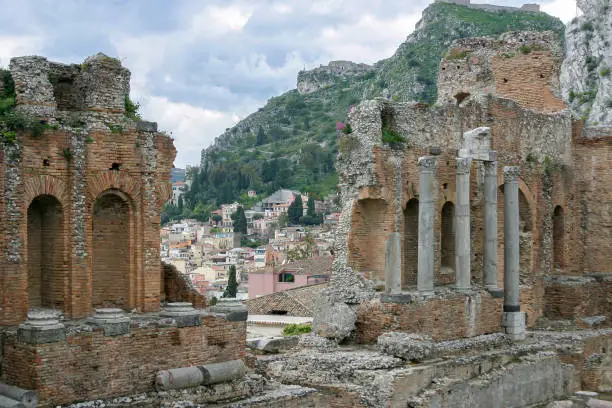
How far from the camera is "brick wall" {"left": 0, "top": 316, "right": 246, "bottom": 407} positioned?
45.1ft

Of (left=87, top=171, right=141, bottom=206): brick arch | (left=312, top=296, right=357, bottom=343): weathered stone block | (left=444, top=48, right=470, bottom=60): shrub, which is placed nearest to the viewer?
(left=87, top=171, right=141, bottom=206): brick arch

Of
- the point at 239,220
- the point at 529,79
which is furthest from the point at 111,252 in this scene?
the point at 239,220

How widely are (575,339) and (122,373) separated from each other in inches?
587

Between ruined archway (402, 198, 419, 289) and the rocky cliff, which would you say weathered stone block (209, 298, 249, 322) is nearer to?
ruined archway (402, 198, 419, 289)

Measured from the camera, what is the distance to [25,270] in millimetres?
15117

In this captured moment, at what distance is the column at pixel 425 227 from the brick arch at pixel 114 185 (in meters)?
8.55

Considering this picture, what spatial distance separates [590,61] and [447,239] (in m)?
41.9

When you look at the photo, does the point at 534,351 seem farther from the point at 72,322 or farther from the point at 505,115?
the point at 72,322

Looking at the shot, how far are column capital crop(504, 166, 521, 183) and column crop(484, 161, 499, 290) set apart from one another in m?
0.81

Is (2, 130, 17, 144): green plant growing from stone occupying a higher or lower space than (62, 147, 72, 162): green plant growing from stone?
higher

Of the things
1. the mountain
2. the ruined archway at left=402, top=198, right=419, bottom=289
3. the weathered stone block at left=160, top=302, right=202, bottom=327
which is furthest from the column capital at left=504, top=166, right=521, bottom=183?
the mountain

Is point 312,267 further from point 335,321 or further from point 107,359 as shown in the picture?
point 107,359

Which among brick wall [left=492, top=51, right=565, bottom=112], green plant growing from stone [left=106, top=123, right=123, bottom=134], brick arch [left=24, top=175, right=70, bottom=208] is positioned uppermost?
brick wall [left=492, top=51, right=565, bottom=112]

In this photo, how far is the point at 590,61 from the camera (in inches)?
2488
